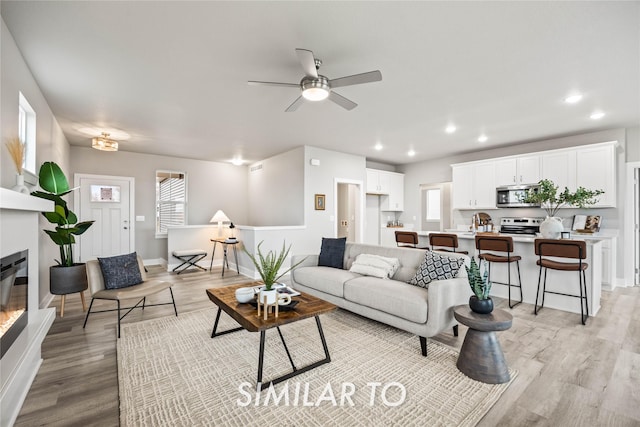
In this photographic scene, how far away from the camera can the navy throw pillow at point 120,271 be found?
320 cm

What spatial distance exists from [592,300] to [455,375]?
2538mm

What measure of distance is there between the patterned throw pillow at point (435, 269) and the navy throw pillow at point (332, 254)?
1139mm

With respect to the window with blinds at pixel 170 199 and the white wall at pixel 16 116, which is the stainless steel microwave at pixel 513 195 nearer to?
the white wall at pixel 16 116

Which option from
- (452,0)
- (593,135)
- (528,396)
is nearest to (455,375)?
(528,396)

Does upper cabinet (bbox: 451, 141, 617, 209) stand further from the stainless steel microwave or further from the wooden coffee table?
the wooden coffee table

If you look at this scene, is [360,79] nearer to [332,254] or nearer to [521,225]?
[332,254]

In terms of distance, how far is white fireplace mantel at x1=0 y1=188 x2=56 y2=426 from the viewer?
1685 mm

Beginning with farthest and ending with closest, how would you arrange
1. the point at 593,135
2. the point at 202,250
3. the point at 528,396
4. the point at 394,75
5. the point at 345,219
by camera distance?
the point at 345,219
the point at 202,250
the point at 593,135
the point at 394,75
the point at 528,396

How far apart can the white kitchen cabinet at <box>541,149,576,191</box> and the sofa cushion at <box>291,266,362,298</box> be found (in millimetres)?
4493

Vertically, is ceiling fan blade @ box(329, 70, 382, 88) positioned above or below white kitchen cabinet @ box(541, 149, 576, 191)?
above

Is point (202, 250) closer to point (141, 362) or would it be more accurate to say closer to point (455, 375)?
point (141, 362)

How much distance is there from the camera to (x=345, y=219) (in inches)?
315

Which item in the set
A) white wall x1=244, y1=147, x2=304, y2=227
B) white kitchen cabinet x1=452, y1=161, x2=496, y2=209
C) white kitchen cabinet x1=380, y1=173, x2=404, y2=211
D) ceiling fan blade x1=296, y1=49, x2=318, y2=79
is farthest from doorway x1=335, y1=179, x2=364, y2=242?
ceiling fan blade x1=296, y1=49, x2=318, y2=79

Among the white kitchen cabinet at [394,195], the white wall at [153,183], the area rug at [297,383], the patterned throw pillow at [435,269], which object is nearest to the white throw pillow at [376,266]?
the patterned throw pillow at [435,269]
